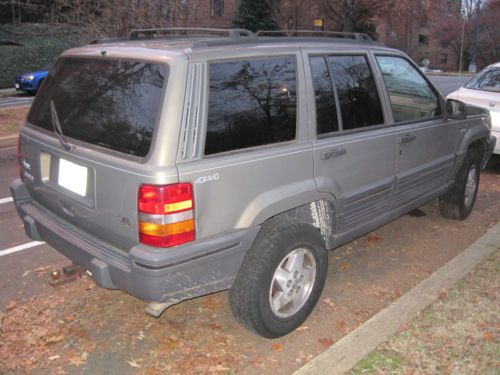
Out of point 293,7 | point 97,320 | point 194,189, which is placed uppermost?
point 293,7

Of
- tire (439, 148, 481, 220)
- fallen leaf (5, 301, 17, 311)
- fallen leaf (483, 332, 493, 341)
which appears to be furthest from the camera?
tire (439, 148, 481, 220)

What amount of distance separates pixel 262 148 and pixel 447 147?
257 cm

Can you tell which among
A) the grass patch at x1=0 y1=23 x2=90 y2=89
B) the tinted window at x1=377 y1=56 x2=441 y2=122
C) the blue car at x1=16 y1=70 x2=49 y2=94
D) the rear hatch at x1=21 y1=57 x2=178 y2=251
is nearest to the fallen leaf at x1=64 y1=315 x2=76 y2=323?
the rear hatch at x1=21 y1=57 x2=178 y2=251

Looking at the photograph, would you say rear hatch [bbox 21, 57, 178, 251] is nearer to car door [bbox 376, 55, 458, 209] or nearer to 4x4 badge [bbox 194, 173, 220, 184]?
4x4 badge [bbox 194, 173, 220, 184]

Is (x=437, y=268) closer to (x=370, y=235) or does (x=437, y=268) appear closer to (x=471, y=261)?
(x=471, y=261)

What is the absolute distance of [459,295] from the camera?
12.2 ft

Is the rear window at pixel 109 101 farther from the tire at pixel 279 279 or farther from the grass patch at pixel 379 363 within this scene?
the grass patch at pixel 379 363

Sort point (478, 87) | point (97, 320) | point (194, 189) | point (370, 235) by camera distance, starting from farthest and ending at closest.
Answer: point (478, 87), point (370, 235), point (97, 320), point (194, 189)

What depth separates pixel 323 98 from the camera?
3.39 meters

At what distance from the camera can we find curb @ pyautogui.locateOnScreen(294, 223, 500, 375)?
294 centimetres

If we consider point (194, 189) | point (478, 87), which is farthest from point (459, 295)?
point (478, 87)

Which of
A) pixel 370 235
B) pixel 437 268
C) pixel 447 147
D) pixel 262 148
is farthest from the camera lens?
pixel 370 235

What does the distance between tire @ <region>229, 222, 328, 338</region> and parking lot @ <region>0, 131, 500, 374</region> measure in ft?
0.61

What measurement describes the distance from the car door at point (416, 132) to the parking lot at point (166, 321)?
64cm
